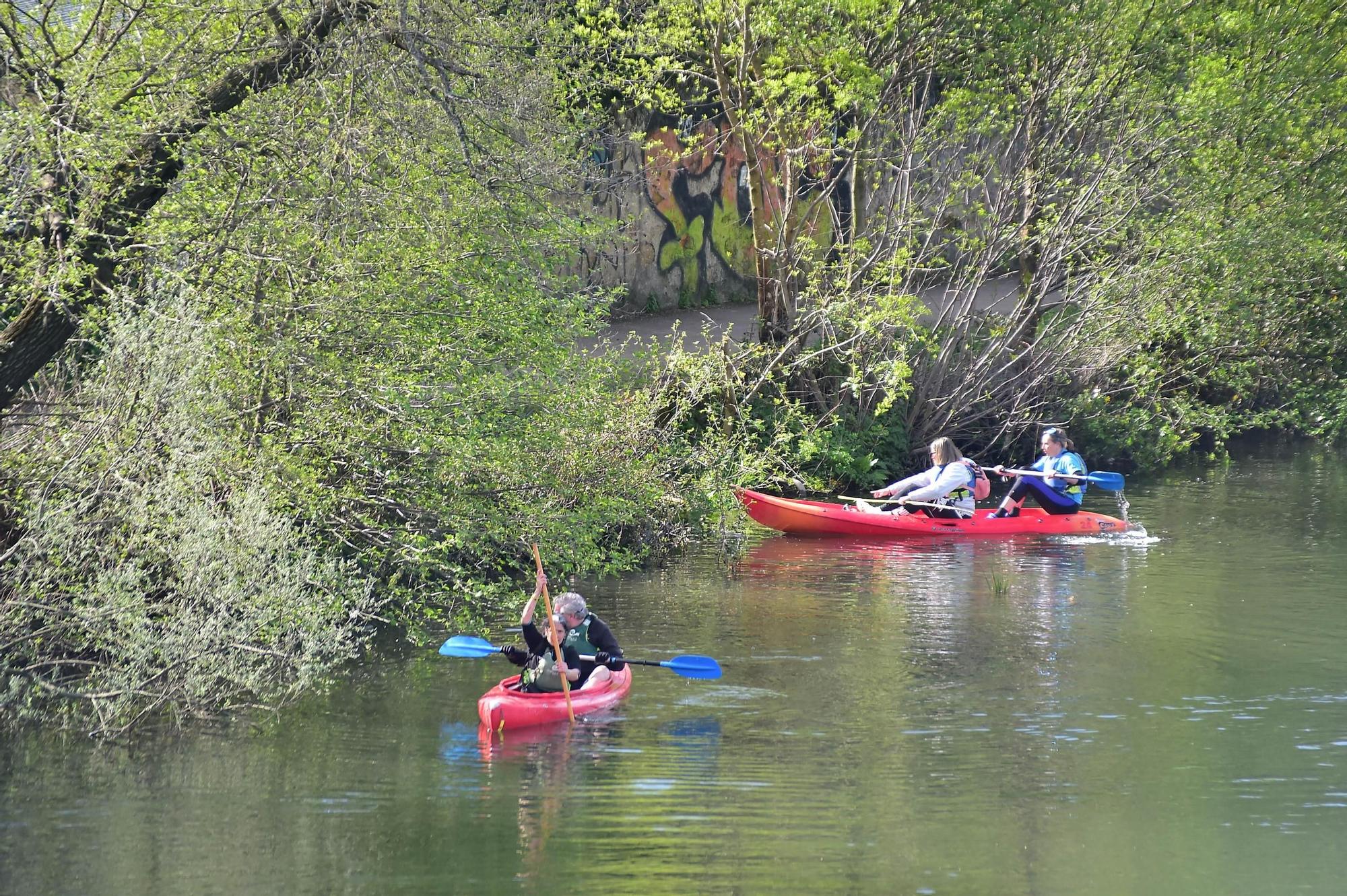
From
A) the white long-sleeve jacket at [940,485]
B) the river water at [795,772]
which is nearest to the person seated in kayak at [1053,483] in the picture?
the white long-sleeve jacket at [940,485]

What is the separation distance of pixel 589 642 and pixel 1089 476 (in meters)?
9.19

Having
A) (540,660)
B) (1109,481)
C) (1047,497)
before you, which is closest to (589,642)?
(540,660)

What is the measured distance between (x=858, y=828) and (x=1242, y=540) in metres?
10.3

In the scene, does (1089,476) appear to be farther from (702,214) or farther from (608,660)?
(702,214)

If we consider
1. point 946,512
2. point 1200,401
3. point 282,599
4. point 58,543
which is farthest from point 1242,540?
point 58,543

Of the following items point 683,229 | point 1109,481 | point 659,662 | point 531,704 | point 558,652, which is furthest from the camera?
point 683,229

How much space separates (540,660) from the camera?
10.1m

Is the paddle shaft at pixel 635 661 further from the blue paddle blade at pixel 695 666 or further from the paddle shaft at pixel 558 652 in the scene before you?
the paddle shaft at pixel 558 652

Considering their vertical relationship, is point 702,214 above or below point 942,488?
above

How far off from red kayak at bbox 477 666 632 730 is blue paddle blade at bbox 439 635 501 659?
244mm

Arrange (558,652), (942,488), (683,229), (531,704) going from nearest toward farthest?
1. (531,704)
2. (558,652)
3. (942,488)
4. (683,229)

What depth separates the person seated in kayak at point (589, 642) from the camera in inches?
400

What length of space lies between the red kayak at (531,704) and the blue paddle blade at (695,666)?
0.42m

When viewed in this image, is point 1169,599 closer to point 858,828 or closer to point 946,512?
point 946,512
